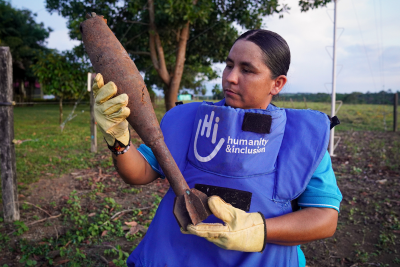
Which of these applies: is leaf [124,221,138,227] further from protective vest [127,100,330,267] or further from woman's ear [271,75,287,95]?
woman's ear [271,75,287,95]

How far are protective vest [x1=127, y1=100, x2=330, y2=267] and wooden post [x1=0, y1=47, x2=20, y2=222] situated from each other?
2.94 metres

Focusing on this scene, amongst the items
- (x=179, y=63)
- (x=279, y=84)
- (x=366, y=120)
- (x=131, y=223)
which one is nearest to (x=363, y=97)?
(x=366, y=120)

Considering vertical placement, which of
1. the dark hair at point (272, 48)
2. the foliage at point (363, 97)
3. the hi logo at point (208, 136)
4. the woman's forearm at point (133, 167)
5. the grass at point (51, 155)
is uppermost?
the foliage at point (363, 97)

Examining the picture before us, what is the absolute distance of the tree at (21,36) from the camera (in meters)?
25.2

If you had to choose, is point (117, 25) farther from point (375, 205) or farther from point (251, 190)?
point (251, 190)

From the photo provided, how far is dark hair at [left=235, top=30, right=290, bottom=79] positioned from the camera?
1615mm

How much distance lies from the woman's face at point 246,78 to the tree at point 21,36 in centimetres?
2694

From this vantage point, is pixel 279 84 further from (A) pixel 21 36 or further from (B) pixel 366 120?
(A) pixel 21 36

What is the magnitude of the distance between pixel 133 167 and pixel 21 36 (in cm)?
3196

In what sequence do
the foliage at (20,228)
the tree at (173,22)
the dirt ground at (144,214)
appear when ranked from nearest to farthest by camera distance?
the dirt ground at (144,214), the foliage at (20,228), the tree at (173,22)

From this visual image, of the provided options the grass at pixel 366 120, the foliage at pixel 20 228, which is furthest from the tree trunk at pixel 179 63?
the foliage at pixel 20 228

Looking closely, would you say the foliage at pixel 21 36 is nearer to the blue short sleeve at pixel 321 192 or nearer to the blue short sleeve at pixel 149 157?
the blue short sleeve at pixel 149 157

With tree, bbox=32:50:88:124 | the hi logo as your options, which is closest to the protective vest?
the hi logo

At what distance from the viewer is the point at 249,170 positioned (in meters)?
1.46
